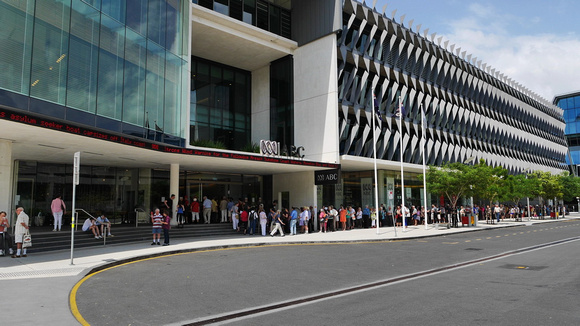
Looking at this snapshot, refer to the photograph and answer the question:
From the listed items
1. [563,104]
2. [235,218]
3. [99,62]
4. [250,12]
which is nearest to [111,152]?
[99,62]

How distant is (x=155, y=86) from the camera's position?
1988 centimetres

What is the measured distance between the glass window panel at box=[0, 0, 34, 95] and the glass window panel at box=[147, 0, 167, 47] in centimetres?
636

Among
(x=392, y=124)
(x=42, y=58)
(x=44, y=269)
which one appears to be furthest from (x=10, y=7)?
(x=392, y=124)

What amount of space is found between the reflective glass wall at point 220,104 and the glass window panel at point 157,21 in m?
9.18

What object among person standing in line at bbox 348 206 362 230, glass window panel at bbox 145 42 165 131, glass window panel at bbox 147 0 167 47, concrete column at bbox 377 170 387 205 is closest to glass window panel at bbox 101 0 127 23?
A: glass window panel at bbox 147 0 167 47

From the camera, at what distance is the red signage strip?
12.4 m

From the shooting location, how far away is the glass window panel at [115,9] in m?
16.8

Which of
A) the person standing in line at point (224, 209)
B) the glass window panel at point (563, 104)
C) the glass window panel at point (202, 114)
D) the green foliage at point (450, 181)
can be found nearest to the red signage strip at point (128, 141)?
the person standing in line at point (224, 209)

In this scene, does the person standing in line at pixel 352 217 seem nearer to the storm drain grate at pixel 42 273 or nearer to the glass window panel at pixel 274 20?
the glass window panel at pixel 274 20

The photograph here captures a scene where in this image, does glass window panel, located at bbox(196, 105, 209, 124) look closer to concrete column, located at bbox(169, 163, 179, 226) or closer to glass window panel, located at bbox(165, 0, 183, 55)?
concrete column, located at bbox(169, 163, 179, 226)

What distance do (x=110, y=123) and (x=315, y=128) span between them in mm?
15757

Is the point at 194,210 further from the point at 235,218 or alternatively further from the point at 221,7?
the point at 221,7

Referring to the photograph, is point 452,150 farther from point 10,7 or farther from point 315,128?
point 10,7

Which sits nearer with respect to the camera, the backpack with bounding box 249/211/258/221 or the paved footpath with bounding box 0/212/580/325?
the paved footpath with bounding box 0/212/580/325
